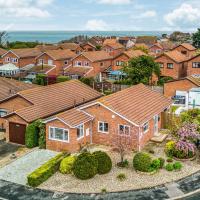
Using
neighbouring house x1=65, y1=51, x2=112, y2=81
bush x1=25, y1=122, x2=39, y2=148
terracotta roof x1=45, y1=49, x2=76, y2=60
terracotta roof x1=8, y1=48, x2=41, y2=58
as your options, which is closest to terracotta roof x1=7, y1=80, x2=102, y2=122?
bush x1=25, y1=122, x2=39, y2=148

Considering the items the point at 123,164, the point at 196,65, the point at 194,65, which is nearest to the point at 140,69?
the point at 194,65

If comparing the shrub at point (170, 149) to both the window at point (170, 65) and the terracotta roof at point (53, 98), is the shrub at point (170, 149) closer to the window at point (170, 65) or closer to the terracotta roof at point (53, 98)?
the terracotta roof at point (53, 98)

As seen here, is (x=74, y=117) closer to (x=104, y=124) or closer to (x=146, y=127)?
(x=104, y=124)

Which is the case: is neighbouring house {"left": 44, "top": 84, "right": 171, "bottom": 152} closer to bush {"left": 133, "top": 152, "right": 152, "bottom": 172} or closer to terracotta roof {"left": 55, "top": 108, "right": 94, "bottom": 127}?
terracotta roof {"left": 55, "top": 108, "right": 94, "bottom": 127}

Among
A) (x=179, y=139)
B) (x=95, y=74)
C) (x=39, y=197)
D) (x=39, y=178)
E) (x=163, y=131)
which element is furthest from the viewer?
(x=95, y=74)

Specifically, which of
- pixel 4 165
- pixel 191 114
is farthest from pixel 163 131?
pixel 4 165

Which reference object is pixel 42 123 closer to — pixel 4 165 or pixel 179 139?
pixel 4 165
